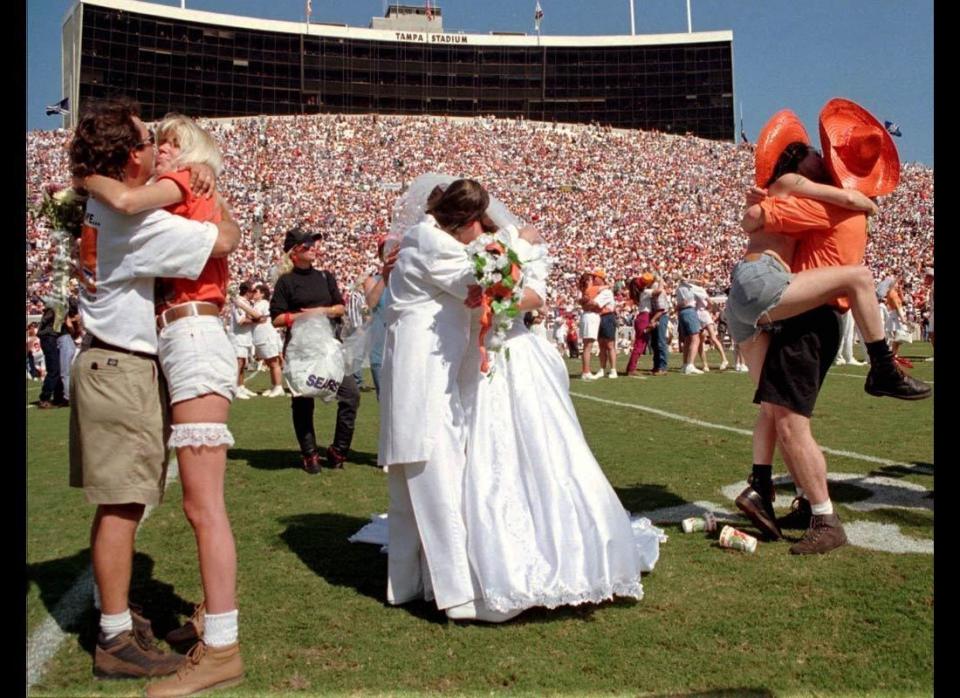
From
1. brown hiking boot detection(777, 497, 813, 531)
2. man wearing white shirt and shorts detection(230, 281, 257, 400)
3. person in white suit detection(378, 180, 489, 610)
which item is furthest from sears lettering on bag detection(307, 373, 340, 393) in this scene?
man wearing white shirt and shorts detection(230, 281, 257, 400)

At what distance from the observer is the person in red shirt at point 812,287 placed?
4.16 metres

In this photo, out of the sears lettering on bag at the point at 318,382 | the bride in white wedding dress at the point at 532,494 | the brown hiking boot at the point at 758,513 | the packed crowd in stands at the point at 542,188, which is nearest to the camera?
the bride in white wedding dress at the point at 532,494

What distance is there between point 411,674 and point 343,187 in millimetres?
42578

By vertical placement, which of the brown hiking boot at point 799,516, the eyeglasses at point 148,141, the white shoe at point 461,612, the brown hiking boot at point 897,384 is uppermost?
the eyeglasses at point 148,141

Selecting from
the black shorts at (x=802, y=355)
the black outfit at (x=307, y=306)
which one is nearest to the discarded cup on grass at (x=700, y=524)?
the black shorts at (x=802, y=355)

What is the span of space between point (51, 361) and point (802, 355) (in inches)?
463

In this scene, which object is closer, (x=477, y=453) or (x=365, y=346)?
(x=477, y=453)

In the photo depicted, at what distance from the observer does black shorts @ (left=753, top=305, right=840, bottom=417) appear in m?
4.29

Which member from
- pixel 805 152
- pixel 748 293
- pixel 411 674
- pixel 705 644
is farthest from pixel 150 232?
pixel 805 152

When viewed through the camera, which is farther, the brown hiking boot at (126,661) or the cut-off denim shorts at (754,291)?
the cut-off denim shorts at (754,291)

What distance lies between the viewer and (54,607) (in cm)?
368

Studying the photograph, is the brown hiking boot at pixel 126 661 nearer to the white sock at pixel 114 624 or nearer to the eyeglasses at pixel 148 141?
the white sock at pixel 114 624
